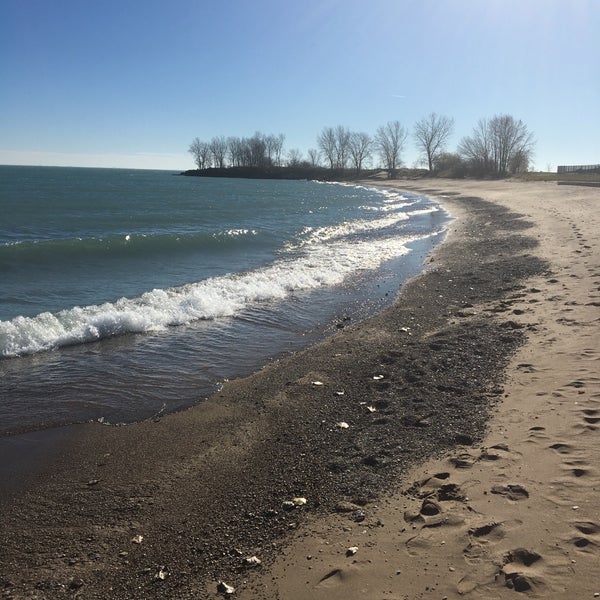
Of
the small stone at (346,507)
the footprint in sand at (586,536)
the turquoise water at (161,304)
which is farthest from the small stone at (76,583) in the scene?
the footprint in sand at (586,536)

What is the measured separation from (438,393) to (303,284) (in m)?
8.00

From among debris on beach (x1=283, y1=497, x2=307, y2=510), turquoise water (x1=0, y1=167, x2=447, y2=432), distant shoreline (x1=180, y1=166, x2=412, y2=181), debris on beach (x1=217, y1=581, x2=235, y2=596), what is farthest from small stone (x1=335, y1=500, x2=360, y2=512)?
distant shoreline (x1=180, y1=166, x2=412, y2=181)

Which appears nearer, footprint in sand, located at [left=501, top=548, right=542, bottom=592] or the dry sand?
footprint in sand, located at [left=501, top=548, right=542, bottom=592]

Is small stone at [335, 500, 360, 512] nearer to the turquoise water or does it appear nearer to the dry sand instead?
the dry sand

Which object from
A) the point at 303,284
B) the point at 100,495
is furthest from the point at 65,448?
the point at 303,284

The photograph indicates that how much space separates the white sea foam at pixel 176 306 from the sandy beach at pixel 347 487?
360 centimetres

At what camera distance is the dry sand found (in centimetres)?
297

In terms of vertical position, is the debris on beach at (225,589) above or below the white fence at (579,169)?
below

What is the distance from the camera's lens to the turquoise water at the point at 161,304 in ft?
22.2

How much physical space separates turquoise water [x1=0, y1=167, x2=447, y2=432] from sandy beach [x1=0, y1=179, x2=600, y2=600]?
3.32 ft

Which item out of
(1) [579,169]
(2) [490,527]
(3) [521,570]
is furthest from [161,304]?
(1) [579,169]

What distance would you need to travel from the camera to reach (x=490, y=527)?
11.1 ft

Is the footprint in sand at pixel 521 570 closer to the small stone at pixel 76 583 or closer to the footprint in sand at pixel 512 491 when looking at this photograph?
the footprint in sand at pixel 512 491

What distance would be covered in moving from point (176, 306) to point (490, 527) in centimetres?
850
